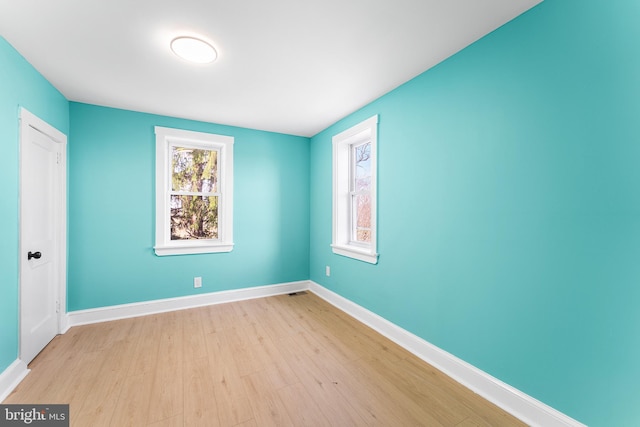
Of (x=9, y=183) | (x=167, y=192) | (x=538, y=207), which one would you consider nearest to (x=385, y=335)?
(x=538, y=207)

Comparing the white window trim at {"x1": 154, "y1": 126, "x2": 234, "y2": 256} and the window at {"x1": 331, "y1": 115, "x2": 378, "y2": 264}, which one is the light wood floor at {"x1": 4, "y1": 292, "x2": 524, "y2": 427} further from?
the window at {"x1": 331, "y1": 115, "x2": 378, "y2": 264}

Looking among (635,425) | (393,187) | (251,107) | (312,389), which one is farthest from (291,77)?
(635,425)

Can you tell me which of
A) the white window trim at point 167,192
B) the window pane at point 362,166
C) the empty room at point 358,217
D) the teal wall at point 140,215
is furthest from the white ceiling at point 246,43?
the window pane at point 362,166

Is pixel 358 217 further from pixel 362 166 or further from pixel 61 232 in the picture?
pixel 61 232

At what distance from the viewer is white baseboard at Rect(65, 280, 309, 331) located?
120 inches

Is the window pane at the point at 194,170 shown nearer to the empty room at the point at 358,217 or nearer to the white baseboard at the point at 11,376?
the empty room at the point at 358,217

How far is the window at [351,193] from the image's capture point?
3457 millimetres

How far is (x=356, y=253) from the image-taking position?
324 cm

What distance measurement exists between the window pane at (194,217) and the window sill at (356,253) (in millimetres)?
1797

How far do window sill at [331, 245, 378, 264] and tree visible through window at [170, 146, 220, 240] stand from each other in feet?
5.92

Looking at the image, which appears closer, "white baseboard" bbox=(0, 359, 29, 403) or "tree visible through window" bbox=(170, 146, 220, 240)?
"white baseboard" bbox=(0, 359, 29, 403)

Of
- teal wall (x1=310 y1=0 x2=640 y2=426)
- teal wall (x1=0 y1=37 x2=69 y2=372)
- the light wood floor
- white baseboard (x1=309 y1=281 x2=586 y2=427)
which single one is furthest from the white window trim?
teal wall (x1=310 y1=0 x2=640 y2=426)

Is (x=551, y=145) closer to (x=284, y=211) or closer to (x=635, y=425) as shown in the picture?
(x=635, y=425)

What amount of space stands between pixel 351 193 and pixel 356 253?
2.87 ft
